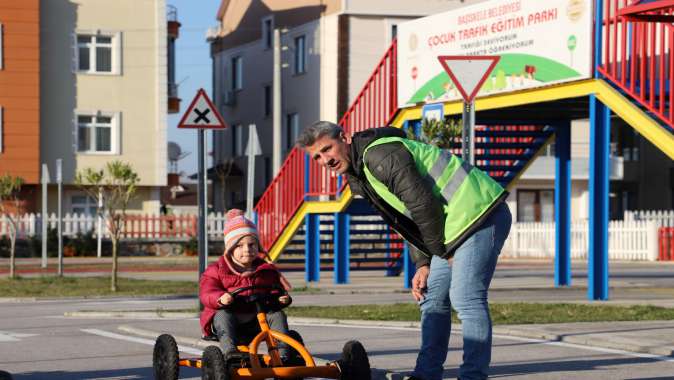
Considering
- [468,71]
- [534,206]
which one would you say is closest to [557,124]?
[468,71]

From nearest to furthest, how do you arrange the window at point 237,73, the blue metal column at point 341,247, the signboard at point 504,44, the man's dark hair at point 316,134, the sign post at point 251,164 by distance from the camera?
the man's dark hair at point 316,134
the signboard at point 504,44
the sign post at point 251,164
the blue metal column at point 341,247
the window at point 237,73

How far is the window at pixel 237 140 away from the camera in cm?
5712

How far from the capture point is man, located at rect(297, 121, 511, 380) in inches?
292

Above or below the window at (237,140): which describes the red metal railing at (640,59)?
below

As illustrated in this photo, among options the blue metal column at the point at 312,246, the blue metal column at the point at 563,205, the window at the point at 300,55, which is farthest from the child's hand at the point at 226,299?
the window at the point at 300,55

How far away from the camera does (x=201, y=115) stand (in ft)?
54.8

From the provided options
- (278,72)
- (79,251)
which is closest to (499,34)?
(278,72)

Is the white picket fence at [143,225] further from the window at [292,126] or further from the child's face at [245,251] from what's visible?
the child's face at [245,251]

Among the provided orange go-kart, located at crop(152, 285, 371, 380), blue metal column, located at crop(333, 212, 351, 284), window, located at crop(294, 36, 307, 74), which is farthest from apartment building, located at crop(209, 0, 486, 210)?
orange go-kart, located at crop(152, 285, 371, 380)

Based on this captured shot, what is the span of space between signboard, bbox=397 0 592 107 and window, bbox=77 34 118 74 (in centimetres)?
2345

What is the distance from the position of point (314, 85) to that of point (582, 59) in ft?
104

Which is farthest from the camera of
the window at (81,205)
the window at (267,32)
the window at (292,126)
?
the window at (267,32)

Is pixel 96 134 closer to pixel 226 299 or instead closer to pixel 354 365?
pixel 226 299

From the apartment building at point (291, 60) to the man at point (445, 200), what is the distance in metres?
37.1
